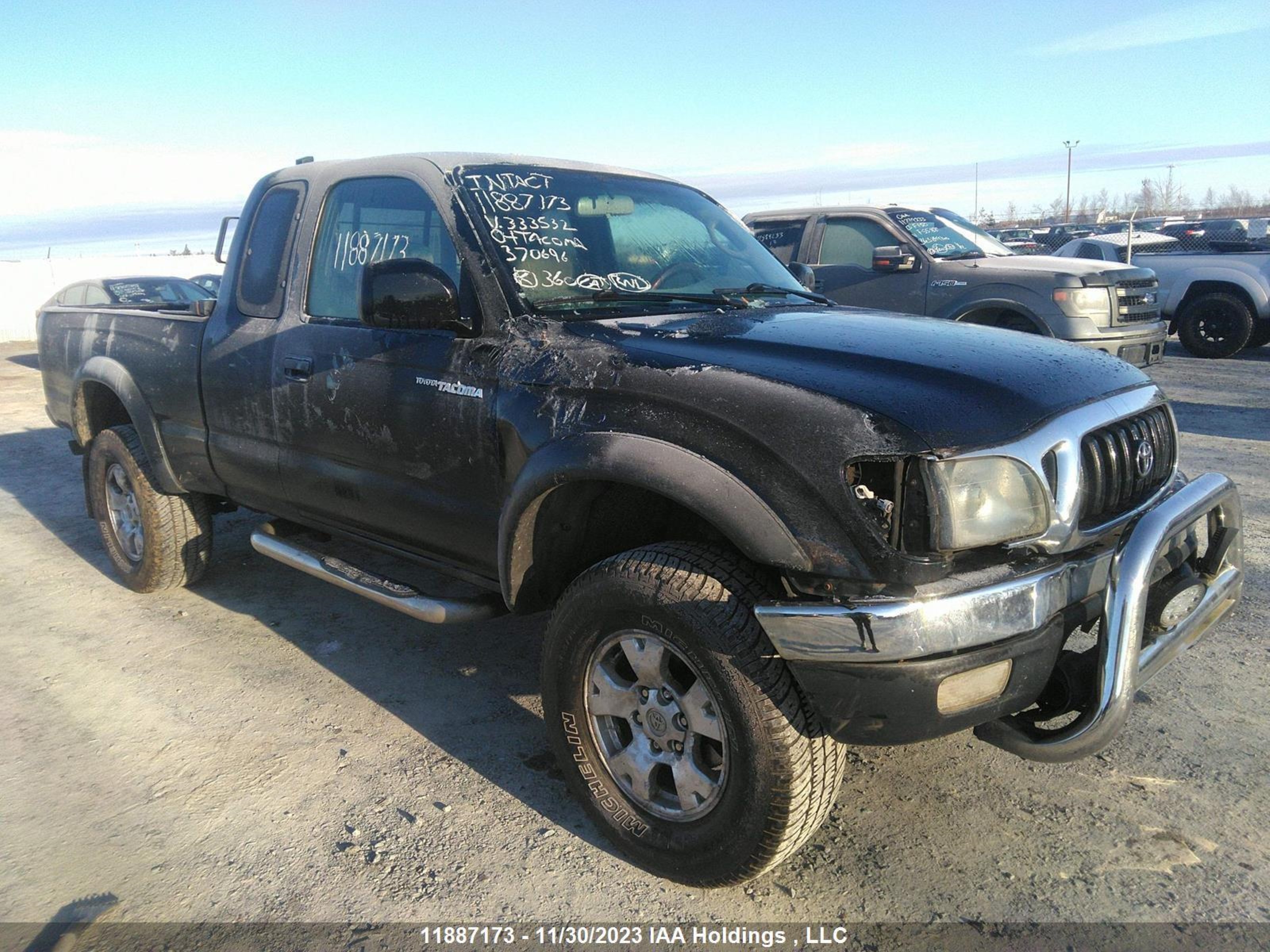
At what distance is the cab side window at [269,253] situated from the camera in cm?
405

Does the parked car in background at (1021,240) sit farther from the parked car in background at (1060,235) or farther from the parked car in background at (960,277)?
the parked car in background at (960,277)

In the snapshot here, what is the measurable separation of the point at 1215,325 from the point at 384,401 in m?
12.4

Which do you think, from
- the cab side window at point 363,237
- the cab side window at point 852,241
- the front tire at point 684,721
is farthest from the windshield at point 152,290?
the front tire at point 684,721

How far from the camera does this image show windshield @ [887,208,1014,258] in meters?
9.05

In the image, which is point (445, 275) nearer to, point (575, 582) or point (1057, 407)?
point (575, 582)

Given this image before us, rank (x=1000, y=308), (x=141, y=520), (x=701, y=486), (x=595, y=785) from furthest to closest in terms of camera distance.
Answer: (x=1000, y=308)
(x=141, y=520)
(x=595, y=785)
(x=701, y=486)

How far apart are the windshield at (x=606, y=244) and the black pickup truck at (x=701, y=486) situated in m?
0.01

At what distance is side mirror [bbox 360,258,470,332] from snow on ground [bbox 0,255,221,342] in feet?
70.6

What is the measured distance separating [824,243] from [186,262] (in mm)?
25210

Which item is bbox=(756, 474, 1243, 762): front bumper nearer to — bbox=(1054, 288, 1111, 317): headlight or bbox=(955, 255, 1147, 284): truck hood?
bbox=(1054, 288, 1111, 317): headlight

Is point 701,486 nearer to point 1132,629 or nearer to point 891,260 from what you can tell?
point 1132,629

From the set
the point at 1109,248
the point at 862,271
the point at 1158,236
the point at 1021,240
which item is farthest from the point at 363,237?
the point at 1021,240

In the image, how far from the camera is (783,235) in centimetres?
964

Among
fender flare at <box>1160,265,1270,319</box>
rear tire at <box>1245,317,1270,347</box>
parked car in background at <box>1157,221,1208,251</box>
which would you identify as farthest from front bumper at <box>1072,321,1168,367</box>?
parked car in background at <box>1157,221,1208,251</box>
